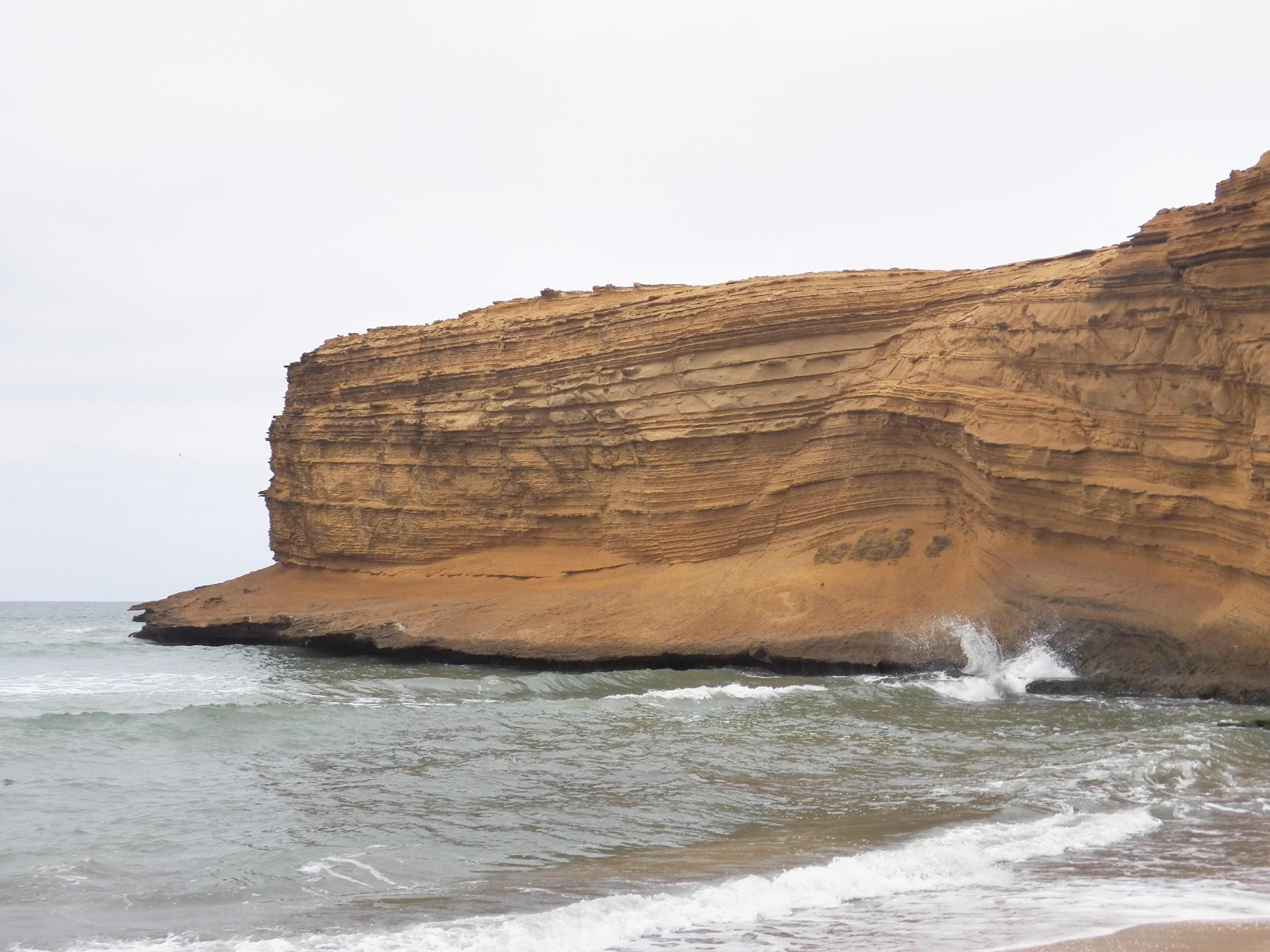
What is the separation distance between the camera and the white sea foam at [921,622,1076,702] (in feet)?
54.2

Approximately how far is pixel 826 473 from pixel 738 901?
14.3m

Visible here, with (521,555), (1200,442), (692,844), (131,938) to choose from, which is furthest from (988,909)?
(521,555)

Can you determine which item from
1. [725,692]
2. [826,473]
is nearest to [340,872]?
[725,692]

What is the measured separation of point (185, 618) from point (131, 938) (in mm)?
24283

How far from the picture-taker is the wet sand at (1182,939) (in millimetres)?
5812

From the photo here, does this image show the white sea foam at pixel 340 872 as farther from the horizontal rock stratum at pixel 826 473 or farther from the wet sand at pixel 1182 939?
the horizontal rock stratum at pixel 826 473

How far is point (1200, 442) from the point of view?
1627cm

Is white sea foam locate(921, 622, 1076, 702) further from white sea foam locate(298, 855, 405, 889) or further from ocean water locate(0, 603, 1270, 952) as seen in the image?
white sea foam locate(298, 855, 405, 889)

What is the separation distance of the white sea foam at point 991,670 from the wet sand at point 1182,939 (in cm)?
986

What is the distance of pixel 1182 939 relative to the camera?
597 centimetres

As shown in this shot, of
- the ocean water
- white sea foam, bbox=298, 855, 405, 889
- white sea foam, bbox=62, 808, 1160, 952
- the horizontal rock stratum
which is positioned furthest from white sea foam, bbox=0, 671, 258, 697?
white sea foam, bbox=62, 808, 1160, 952

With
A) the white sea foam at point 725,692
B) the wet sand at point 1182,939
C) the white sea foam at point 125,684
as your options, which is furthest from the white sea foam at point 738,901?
the white sea foam at point 125,684

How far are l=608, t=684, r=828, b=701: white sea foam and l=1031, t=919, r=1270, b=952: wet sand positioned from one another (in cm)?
962

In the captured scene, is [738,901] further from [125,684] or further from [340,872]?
[125,684]
